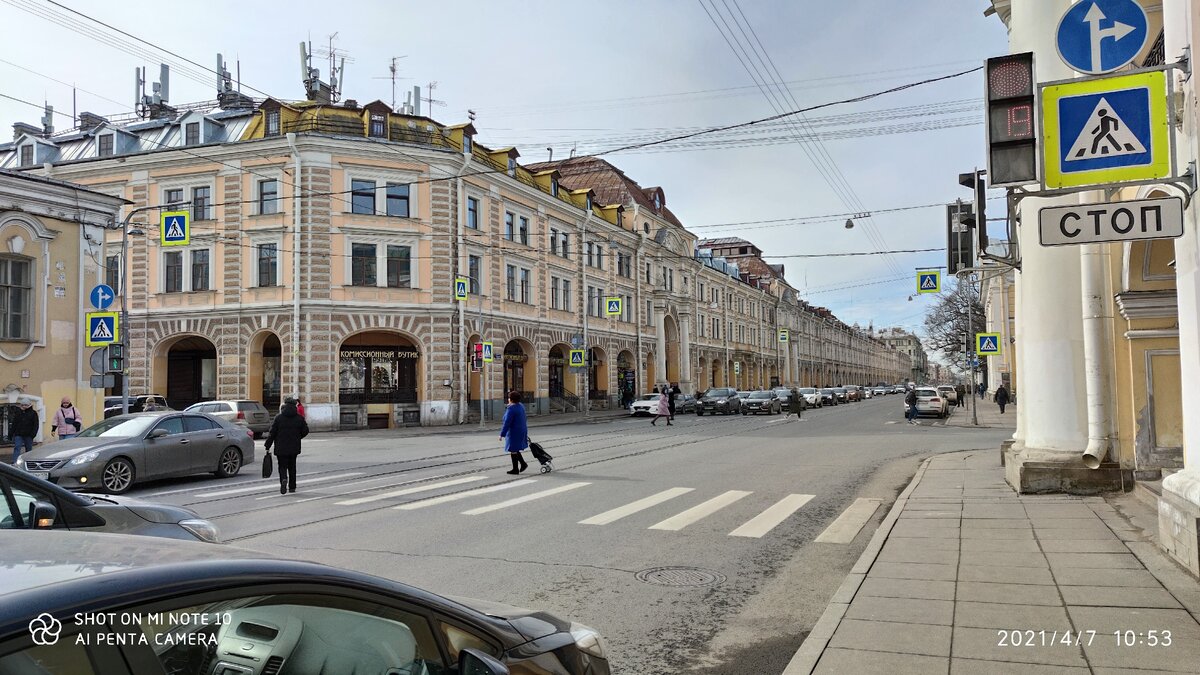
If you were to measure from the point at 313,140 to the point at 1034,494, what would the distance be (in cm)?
3037

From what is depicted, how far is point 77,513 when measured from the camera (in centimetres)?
565

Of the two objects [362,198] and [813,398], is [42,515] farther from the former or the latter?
[813,398]

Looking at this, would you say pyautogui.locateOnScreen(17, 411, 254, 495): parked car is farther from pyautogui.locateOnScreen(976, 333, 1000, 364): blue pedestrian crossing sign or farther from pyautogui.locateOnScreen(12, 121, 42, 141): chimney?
pyautogui.locateOnScreen(12, 121, 42, 141): chimney

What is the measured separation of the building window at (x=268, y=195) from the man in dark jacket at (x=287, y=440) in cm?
2331

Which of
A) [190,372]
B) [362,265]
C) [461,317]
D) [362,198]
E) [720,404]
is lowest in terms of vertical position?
[720,404]

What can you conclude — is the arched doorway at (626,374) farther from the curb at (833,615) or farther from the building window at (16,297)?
the curb at (833,615)

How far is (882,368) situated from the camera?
180 meters

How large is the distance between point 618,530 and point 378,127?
29804 millimetres

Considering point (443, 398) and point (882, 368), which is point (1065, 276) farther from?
point (882, 368)

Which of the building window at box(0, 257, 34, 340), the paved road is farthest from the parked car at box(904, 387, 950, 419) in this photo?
the building window at box(0, 257, 34, 340)

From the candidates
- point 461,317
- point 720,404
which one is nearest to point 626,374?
point 720,404

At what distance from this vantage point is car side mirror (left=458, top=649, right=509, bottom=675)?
2.17 metres

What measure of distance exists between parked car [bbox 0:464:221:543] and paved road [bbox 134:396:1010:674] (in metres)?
1.40

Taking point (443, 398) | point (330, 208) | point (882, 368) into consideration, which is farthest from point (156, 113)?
point (882, 368)
